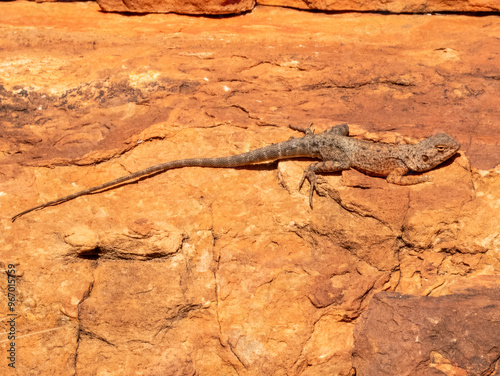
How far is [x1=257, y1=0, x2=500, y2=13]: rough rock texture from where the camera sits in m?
9.20

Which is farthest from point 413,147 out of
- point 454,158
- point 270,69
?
point 270,69

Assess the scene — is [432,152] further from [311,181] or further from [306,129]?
[306,129]

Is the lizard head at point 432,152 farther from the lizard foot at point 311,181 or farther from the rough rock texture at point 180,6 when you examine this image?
the rough rock texture at point 180,6

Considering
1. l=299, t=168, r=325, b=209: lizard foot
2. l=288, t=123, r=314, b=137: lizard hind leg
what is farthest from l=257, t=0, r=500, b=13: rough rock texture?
l=299, t=168, r=325, b=209: lizard foot

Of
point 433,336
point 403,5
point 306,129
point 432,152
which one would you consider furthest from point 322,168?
point 403,5

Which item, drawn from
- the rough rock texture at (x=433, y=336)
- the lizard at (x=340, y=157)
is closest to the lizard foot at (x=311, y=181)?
the lizard at (x=340, y=157)

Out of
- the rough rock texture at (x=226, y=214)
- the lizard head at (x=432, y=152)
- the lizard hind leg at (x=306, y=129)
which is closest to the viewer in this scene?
the rough rock texture at (x=226, y=214)

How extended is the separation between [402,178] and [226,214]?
7.45 ft

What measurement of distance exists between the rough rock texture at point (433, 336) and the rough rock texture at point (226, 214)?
258mm

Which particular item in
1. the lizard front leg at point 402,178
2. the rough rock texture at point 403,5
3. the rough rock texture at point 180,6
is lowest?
the lizard front leg at point 402,178

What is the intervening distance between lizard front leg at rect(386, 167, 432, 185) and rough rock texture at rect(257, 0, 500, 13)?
16.6 feet

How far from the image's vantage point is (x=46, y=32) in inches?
362

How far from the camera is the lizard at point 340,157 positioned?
585cm

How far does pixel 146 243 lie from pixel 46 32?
19.5 ft
